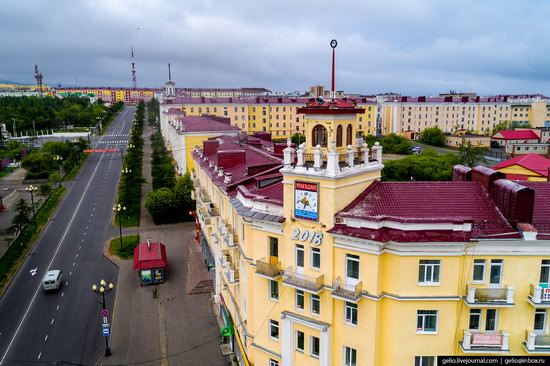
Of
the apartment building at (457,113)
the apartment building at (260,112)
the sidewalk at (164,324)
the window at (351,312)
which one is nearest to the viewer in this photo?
the window at (351,312)

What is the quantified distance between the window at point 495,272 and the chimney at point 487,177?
4227mm

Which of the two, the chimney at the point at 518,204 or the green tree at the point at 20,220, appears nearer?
the chimney at the point at 518,204

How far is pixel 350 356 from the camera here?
20.2 meters

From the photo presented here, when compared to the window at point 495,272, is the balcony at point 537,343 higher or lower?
lower

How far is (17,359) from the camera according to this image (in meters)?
29.4

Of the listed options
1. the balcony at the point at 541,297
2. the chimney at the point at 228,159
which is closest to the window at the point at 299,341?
the balcony at the point at 541,297

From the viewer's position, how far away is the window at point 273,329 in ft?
74.9

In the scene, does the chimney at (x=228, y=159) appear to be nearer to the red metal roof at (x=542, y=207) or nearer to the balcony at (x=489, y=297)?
the red metal roof at (x=542, y=207)

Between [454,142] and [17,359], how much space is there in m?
115

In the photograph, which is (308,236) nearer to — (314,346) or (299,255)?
(299,255)

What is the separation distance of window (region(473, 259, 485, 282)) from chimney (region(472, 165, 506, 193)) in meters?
4.45

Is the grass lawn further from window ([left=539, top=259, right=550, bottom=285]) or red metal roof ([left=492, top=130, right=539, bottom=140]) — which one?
red metal roof ([left=492, top=130, right=539, bottom=140])

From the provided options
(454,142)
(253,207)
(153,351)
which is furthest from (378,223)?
(454,142)

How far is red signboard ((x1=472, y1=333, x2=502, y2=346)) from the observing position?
18719 mm
